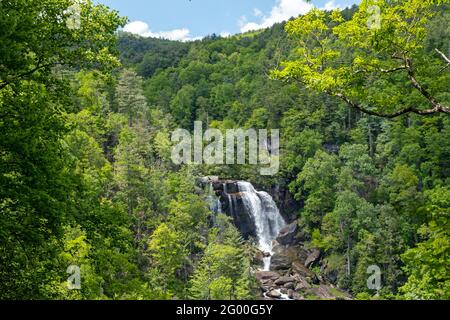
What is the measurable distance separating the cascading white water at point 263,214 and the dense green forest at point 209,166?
150 inches

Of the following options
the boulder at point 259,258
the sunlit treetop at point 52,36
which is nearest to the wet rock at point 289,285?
the boulder at point 259,258

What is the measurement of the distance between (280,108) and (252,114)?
7.07m

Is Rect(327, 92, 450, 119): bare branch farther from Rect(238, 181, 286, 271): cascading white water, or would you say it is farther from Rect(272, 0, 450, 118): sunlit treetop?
Rect(238, 181, 286, 271): cascading white water

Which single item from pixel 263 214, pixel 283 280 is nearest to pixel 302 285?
pixel 283 280

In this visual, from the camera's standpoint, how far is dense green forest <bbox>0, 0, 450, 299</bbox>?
348 inches

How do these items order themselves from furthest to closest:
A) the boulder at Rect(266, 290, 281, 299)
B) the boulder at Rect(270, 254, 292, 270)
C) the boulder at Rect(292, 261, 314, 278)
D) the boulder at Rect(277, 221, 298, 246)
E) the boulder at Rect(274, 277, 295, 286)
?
the boulder at Rect(277, 221, 298, 246), the boulder at Rect(270, 254, 292, 270), the boulder at Rect(292, 261, 314, 278), the boulder at Rect(274, 277, 295, 286), the boulder at Rect(266, 290, 281, 299)

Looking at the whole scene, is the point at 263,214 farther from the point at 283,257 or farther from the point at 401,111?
the point at 401,111

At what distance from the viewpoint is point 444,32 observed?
7131cm

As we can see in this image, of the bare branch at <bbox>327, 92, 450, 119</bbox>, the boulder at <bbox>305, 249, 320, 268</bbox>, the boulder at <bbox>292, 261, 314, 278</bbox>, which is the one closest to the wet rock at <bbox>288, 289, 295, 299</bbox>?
the boulder at <bbox>292, 261, 314, 278</bbox>

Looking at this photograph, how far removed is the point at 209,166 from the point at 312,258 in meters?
19.0

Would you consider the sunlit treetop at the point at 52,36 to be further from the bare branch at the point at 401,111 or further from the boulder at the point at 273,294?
the boulder at the point at 273,294

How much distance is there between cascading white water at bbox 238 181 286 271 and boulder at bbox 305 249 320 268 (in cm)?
434

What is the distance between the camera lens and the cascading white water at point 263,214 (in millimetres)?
52969
